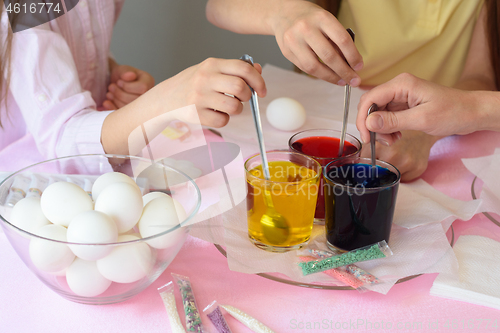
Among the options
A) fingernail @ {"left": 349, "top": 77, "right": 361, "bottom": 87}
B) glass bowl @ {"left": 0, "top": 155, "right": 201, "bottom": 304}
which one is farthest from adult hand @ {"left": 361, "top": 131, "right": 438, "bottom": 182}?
glass bowl @ {"left": 0, "top": 155, "right": 201, "bottom": 304}

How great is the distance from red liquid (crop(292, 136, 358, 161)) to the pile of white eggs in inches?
10.1

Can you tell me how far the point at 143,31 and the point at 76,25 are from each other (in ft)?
2.57

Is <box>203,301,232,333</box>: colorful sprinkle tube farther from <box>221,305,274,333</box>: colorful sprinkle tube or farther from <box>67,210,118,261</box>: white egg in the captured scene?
<box>67,210,118,261</box>: white egg

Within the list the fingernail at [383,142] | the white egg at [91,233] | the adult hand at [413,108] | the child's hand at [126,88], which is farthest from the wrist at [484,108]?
the child's hand at [126,88]

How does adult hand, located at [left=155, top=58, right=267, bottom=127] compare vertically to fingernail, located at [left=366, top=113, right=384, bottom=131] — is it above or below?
above

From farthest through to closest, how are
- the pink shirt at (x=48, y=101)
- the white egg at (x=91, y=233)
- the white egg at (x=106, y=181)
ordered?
the pink shirt at (x=48, y=101) < the white egg at (x=106, y=181) < the white egg at (x=91, y=233)

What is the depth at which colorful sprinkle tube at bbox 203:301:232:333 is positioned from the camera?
0.42 meters

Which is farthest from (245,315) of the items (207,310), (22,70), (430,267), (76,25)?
(76,25)

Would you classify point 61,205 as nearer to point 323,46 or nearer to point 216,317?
point 216,317

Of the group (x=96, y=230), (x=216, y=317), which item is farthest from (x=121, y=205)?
(x=216, y=317)

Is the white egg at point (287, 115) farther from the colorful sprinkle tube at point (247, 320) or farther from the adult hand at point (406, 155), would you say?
the colorful sprinkle tube at point (247, 320)

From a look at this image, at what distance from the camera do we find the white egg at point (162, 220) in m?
0.42

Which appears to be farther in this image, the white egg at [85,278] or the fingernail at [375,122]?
the fingernail at [375,122]

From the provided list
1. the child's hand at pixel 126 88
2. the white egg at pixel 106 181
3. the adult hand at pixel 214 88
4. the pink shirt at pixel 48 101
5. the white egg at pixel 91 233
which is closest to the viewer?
the white egg at pixel 91 233
